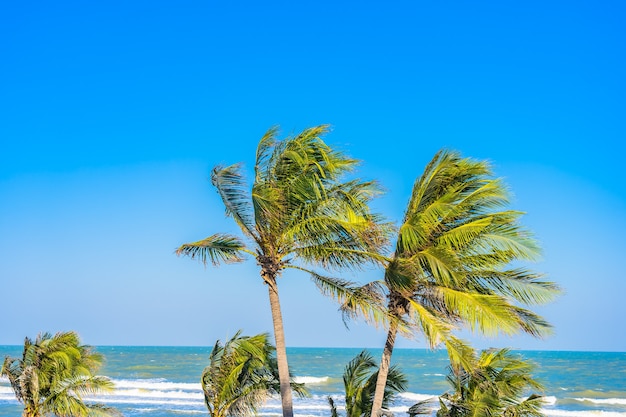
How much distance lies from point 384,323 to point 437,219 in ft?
5.53

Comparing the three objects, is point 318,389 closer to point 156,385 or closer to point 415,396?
point 415,396

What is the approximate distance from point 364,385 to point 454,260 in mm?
3560

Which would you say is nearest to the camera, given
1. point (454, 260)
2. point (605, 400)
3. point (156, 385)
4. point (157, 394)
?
point (454, 260)

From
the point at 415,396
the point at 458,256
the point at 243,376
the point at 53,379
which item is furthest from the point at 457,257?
the point at 415,396

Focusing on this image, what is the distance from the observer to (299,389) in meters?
13.7

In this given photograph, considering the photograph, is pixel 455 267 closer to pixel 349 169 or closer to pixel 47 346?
pixel 349 169

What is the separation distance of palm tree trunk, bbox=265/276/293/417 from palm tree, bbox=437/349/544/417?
7.93 ft

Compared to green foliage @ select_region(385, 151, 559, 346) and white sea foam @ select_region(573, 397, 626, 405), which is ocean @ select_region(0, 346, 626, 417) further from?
green foliage @ select_region(385, 151, 559, 346)

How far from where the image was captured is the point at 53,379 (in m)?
12.9

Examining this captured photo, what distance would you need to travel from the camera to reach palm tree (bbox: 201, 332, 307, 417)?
41.9 ft

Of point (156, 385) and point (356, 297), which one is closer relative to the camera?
point (356, 297)

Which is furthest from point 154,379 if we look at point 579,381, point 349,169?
point 349,169

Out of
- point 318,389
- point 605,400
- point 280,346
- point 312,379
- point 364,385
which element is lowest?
point 605,400

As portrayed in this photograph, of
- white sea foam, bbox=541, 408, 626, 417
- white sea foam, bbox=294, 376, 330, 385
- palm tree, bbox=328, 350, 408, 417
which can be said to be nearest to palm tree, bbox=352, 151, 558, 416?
palm tree, bbox=328, 350, 408, 417
